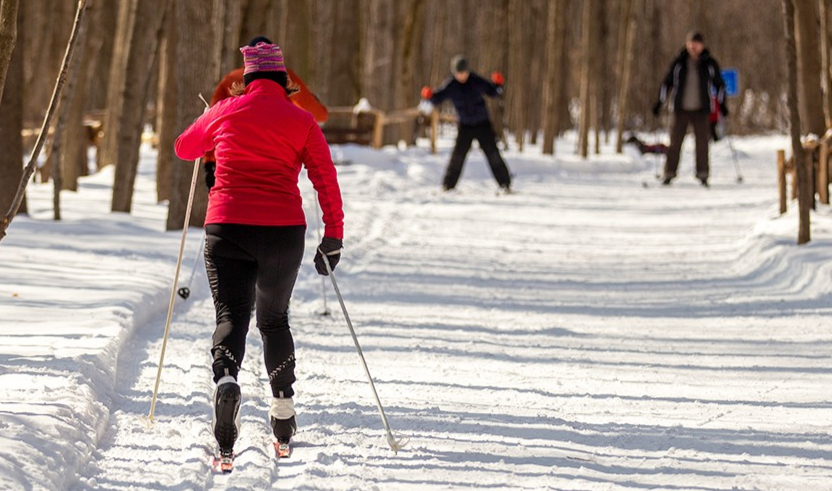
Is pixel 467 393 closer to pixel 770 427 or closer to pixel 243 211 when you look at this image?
pixel 770 427

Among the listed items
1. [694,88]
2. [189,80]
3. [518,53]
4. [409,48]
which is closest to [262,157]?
[189,80]

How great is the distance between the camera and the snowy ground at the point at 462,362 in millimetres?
4883

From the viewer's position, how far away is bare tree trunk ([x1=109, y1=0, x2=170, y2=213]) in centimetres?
1472

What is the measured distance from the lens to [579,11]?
193 ft

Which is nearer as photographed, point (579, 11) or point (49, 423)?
point (49, 423)

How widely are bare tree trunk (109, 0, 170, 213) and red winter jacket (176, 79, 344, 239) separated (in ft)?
32.4

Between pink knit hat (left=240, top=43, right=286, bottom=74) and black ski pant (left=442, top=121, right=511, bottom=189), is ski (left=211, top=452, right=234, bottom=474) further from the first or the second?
black ski pant (left=442, top=121, right=511, bottom=189)

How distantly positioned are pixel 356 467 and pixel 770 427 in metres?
1.95

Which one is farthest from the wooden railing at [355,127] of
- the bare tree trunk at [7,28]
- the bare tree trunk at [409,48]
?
the bare tree trunk at [7,28]

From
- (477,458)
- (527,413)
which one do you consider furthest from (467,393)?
(477,458)

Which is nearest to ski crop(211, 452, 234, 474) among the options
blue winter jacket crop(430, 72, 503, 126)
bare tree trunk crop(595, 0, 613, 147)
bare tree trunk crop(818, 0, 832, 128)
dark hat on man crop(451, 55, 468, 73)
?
bare tree trunk crop(818, 0, 832, 128)

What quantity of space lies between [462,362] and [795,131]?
5.07m

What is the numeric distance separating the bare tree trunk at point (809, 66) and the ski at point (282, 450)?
1031 centimetres

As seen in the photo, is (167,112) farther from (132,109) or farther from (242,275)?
(242,275)
